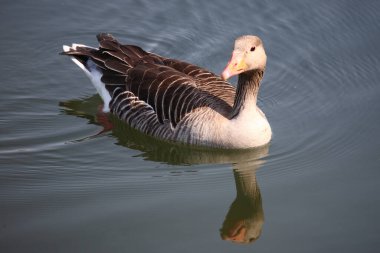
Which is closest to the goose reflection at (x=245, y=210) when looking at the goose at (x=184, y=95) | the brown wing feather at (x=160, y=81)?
the goose at (x=184, y=95)

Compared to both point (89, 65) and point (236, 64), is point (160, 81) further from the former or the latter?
point (89, 65)

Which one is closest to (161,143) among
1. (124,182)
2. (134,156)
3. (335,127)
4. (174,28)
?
(134,156)

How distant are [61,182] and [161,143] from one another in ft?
6.36

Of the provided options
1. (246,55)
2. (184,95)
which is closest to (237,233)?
(246,55)

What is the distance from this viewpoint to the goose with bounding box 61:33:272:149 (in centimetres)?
1073

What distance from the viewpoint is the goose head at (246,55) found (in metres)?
10.1

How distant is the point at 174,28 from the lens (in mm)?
14445

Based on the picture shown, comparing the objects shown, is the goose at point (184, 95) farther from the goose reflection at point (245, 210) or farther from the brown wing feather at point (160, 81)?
the goose reflection at point (245, 210)

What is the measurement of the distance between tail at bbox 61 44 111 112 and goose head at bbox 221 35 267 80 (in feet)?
10.1

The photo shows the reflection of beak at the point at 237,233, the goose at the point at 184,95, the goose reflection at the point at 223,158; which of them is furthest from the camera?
the goose at the point at 184,95

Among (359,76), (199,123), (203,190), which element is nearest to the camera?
(203,190)

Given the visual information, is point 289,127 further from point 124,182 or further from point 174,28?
point 174,28

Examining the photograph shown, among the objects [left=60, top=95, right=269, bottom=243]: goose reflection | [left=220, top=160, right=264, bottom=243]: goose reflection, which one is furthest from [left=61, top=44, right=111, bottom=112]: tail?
[left=220, top=160, right=264, bottom=243]: goose reflection

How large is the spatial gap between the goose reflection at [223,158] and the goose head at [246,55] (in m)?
1.41
